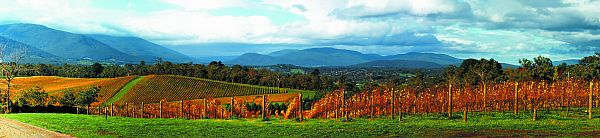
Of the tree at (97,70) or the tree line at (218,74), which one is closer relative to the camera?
the tree line at (218,74)

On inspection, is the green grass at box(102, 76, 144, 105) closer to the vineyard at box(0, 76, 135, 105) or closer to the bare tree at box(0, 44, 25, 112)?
the vineyard at box(0, 76, 135, 105)

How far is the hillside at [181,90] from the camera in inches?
4151

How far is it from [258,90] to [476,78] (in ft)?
180

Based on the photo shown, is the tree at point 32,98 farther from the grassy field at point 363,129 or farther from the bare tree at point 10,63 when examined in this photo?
the grassy field at point 363,129

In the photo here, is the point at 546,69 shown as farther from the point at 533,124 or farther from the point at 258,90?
the point at 258,90

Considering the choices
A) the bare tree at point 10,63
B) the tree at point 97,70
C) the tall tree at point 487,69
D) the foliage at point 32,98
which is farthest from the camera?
the tree at point 97,70

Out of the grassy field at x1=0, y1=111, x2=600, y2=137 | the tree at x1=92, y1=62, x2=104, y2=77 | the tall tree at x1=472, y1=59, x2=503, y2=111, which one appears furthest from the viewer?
the tree at x1=92, y1=62, x2=104, y2=77

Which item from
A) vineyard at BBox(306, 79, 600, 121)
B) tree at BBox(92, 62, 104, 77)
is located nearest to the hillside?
tree at BBox(92, 62, 104, 77)

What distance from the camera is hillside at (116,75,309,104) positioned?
105 m

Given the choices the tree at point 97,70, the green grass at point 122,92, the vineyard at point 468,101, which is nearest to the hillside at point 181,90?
the green grass at point 122,92

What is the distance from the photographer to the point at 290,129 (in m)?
24.5

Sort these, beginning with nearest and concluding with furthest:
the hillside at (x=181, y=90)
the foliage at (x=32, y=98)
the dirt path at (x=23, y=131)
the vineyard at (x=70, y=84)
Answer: the dirt path at (x=23, y=131) → the foliage at (x=32, y=98) → the hillside at (x=181, y=90) → the vineyard at (x=70, y=84)

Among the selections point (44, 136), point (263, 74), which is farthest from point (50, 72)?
point (44, 136)

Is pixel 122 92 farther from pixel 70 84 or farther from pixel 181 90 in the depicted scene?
pixel 70 84
